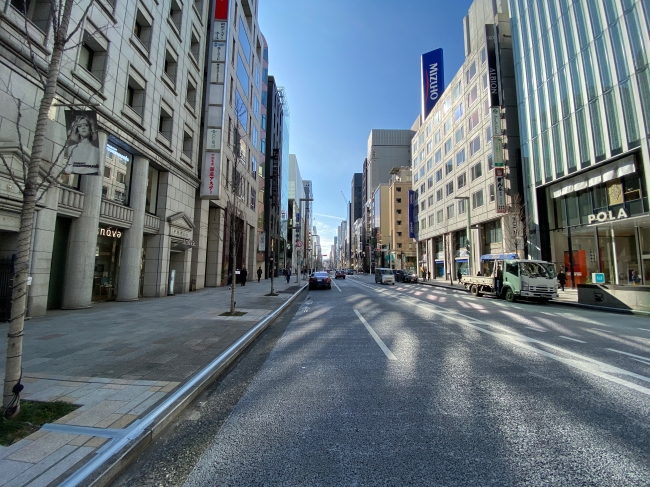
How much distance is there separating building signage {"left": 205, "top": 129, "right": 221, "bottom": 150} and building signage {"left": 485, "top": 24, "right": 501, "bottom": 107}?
87.4 feet

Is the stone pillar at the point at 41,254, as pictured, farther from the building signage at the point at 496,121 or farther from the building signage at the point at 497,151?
the building signage at the point at 496,121

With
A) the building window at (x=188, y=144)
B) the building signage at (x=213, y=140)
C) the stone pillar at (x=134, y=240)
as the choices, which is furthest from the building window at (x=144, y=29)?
the building signage at (x=213, y=140)

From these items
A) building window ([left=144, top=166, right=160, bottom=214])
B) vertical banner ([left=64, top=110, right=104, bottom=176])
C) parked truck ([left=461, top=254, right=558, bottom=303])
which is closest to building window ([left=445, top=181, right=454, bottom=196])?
parked truck ([left=461, top=254, right=558, bottom=303])

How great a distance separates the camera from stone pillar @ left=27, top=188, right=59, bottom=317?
9.91 meters

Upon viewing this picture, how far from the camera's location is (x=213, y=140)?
22062 millimetres

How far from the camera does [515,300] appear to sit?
19156 millimetres

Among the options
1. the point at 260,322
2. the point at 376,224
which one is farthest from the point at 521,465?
the point at 376,224

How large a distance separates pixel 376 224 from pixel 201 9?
279 feet

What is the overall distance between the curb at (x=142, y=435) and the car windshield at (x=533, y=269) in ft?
55.2

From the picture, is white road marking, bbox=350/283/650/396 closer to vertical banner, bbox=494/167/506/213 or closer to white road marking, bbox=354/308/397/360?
white road marking, bbox=354/308/397/360

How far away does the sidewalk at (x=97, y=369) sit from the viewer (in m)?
2.84

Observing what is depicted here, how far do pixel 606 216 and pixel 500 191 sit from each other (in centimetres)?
927

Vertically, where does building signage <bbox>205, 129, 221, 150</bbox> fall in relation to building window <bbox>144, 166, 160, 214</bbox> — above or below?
above

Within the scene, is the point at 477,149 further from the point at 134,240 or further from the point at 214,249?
the point at 134,240
